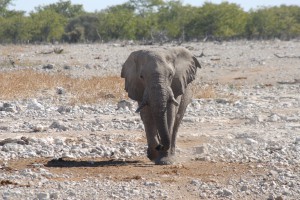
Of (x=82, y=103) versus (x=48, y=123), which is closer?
(x=48, y=123)

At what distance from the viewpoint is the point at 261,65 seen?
29.2 metres

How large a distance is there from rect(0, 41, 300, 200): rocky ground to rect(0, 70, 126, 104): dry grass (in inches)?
15.5

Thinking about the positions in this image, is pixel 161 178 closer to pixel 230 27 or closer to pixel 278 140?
pixel 278 140

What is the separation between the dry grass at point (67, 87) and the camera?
18.6m

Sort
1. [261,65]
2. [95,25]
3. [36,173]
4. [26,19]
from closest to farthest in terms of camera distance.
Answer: [36,173] → [261,65] → [26,19] → [95,25]

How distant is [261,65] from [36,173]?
812 inches

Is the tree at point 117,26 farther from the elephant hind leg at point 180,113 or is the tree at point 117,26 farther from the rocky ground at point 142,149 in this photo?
the elephant hind leg at point 180,113

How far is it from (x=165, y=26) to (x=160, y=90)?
60.7 meters

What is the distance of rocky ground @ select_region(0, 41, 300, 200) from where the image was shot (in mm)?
8945

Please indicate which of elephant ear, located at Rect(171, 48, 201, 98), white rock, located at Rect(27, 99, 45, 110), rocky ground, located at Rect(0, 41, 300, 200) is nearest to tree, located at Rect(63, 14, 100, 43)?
rocky ground, located at Rect(0, 41, 300, 200)

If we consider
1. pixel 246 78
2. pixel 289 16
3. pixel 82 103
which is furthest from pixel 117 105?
pixel 289 16

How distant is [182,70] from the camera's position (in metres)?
11.0

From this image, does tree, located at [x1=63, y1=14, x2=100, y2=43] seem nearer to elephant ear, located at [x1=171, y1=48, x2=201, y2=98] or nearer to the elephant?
elephant ear, located at [x1=171, y1=48, x2=201, y2=98]

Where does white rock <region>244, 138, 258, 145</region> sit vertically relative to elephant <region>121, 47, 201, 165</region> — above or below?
below
